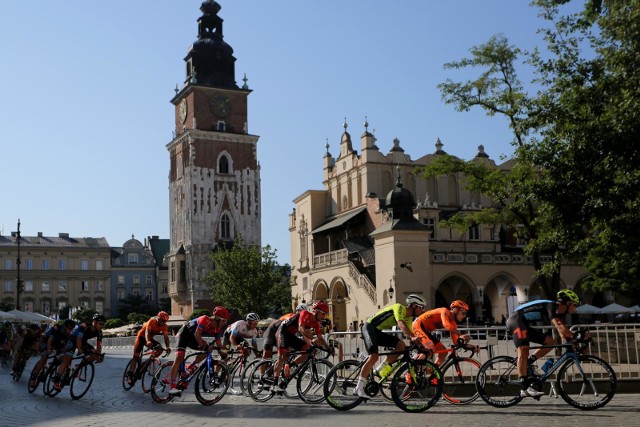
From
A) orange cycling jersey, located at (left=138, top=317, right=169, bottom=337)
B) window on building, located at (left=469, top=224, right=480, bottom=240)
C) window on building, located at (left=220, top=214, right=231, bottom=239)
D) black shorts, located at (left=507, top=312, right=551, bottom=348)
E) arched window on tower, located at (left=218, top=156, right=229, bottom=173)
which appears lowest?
black shorts, located at (left=507, top=312, right=551, bottom=348)

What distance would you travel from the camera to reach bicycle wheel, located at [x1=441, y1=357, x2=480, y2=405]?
12.5 metres

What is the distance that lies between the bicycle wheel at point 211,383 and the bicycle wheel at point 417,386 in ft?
10.5

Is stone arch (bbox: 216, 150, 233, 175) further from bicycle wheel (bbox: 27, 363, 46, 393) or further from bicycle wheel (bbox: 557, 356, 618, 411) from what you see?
→ bicycle wheel (bbox: 557, 356, 618, 411)

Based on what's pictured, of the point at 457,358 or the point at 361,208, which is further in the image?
the point at 361,208

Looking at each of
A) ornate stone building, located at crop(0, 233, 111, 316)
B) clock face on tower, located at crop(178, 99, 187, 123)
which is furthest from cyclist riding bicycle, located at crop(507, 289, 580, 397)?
ornate stone building, located at crop(0, 233, 111, 316)

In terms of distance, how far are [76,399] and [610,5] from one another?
43.8 feet

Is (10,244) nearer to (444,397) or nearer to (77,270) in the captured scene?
(77,270)

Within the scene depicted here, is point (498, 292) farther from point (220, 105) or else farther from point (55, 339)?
point (220, 105)

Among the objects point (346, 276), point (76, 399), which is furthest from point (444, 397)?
point (346, 276)

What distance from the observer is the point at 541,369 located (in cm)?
1198

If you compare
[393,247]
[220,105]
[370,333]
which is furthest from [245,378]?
[220,105]

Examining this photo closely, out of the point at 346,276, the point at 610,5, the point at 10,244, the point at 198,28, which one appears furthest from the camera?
the point at 10,244

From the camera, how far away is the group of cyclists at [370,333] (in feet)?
39.0

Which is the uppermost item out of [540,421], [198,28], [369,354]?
[198,28]
